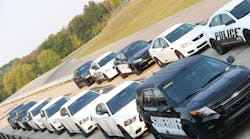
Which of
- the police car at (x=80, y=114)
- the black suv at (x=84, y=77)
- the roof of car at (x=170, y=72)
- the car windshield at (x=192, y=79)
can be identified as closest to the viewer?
the car windshield at (x=192, y=79)

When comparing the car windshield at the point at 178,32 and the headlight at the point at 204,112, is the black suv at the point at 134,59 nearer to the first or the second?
the car windshield at the point at 178,32

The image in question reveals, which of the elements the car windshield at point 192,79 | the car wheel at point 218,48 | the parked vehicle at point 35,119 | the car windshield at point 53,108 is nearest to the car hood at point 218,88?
the car windshield at point 192,79

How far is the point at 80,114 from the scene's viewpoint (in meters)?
22.5

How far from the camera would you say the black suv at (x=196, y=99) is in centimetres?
1033

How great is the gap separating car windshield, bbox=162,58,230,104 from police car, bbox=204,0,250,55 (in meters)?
5.85

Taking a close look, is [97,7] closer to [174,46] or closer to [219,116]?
[174,46]

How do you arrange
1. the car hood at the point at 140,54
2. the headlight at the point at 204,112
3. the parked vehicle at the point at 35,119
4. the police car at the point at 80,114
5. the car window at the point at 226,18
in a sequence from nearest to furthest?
the headlight at the point at 204,112
the car window at the point at 226,18
the police car at the point at 80,114
the car hood at the point at 140,54
the parked vehicle at the point at 35,119

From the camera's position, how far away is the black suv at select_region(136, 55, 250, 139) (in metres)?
10.3

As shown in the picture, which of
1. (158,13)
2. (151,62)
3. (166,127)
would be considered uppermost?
(166,127)

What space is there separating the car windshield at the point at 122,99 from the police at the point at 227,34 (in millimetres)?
3873

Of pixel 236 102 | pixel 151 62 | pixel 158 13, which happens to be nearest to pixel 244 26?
pixel 236 102

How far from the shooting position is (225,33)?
19203 mm

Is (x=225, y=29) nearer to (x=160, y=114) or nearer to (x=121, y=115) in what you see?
(x=121, y=115)

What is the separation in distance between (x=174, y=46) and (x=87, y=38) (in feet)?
527
